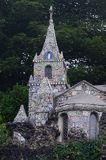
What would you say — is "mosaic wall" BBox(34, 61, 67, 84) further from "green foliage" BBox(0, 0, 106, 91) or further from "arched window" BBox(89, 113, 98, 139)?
"arched window" BBox(89, 113, 98, 139)

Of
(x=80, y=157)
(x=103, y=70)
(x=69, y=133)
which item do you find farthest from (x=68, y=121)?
(x=103, y=70)

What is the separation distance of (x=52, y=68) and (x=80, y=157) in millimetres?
18716

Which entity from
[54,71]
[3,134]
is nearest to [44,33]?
[54,71]

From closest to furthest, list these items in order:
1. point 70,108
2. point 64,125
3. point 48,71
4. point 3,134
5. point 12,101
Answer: point 3,134 → point 70,108 → point 64,125 → point 48,71 → point 12,101

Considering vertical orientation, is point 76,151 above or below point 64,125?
below

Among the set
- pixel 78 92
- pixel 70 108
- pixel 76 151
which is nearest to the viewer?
pixel 76 151

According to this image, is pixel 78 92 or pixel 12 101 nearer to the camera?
pixel 78 92

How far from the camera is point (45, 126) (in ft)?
149

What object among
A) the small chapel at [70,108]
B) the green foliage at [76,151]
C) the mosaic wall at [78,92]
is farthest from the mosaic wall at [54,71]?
the green foliage at [76,151]

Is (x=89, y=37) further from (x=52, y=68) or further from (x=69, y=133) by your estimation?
(x=69, y=133)

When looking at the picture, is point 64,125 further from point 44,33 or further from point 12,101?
point 44,33

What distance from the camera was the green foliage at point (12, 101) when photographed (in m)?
57.1

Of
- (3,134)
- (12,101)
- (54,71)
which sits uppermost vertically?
(54,71)

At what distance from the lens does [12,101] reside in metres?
58.7
